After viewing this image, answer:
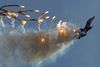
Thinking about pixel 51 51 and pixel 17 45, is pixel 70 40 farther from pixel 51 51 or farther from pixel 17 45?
pixel 17 45

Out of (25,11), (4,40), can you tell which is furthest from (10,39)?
(25,11)

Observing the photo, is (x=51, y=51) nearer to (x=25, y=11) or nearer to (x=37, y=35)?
(x=37, y=35)

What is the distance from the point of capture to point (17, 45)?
85188 mm

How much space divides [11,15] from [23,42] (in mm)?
14629

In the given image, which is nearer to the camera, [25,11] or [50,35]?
[25,11]

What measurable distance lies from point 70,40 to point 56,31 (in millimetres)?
3348

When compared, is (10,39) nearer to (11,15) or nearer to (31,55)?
(31,55)

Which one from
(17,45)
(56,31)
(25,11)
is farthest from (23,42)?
(25,11)

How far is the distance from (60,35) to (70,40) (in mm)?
2216

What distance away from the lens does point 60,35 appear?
84.2 metres

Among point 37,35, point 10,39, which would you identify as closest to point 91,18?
point 37,35

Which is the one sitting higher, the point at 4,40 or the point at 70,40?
the point at 4,40

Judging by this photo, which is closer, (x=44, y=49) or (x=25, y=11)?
(x=25, y=11)

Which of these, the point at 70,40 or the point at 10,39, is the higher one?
the point at 10,39
